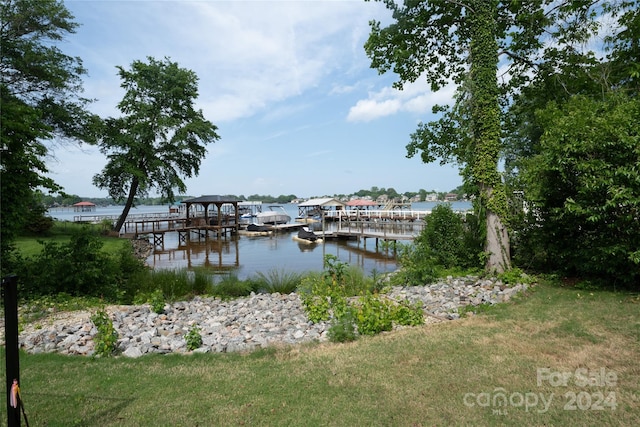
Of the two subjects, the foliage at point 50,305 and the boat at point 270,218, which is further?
the boat at point 270,218

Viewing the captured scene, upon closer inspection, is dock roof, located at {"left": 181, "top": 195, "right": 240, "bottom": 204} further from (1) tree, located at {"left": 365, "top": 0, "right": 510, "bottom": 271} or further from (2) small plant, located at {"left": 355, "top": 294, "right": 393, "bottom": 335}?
(2) small plant, located at {"left": 355, "top": 294, "right": 393, "bottom": 335}

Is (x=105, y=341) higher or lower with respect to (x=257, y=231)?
higher

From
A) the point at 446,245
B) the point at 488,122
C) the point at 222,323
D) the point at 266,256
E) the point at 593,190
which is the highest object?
the point at 488,122

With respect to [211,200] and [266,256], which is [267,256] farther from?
[211,200]

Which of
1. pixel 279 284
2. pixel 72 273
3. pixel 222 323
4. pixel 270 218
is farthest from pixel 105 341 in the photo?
pixel 270 218

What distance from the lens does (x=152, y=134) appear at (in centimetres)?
2819

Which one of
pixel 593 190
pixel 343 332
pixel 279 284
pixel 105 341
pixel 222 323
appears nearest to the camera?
pixel 105 341

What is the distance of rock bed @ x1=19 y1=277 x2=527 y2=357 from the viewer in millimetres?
4855

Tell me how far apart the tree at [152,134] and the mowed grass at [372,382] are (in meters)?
25.5

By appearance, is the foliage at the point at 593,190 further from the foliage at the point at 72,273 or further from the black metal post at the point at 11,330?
the foliage at the point at 72,273

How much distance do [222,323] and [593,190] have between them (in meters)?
6.94

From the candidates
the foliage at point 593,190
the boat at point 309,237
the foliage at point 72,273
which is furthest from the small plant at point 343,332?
the boat at point 309,237

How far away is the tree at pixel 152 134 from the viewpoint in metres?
27.6

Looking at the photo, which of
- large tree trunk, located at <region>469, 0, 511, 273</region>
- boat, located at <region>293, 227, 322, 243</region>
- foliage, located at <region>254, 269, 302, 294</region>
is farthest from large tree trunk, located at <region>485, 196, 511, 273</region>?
boat, located at <region>293, 227, 322, 243</region>
